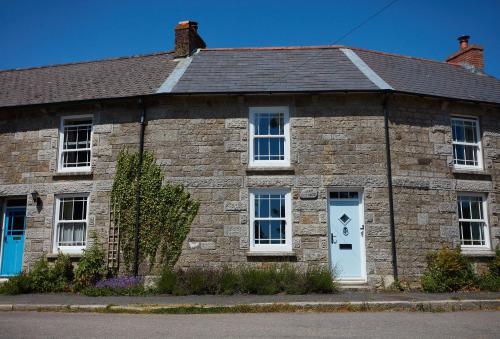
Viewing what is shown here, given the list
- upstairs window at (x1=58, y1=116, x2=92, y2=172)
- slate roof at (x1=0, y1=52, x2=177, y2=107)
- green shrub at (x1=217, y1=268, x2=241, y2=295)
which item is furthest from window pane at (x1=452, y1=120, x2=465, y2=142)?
upstairs window at (x1=58, y1=116, x2=92, y2=172)

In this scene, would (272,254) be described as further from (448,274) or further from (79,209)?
(79,209)

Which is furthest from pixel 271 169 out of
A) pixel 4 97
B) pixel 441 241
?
pixel 4 97

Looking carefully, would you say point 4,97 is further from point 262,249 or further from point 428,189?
point 428,189

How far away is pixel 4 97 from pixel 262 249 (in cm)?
1053

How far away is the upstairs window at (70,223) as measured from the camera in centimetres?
1381

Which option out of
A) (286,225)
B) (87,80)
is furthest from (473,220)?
(87,80)

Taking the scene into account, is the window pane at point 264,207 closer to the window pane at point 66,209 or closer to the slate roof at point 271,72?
the slate roof at point 271,72

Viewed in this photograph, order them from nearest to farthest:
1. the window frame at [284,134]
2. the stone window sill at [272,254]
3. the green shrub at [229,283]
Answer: the green shrub at [229,283], the stone window sill at [272,254], the window frame at [284,134]

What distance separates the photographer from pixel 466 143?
14211mm

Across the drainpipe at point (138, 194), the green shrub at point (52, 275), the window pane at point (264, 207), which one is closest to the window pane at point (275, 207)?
the window pane at point (264, 207)

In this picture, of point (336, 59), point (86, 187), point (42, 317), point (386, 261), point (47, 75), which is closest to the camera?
point (42, 317)

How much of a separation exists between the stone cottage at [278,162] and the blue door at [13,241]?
0.05 m

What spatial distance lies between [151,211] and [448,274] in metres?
8.44

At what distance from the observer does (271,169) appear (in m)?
13.1
